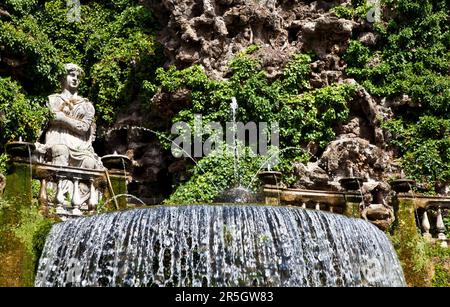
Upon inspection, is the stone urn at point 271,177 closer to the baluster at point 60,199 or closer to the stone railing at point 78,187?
the stone railing at point 78,187

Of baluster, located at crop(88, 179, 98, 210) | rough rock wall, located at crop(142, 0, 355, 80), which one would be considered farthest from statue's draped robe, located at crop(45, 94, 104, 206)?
rough rock wall, located at crop(142, 0, 355, 80)

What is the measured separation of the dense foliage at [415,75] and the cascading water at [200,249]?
7.16m

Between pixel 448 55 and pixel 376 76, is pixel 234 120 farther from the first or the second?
pixel 448 55

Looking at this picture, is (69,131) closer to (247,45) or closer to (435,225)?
(247,45)

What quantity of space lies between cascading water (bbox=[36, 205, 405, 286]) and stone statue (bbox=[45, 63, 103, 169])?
12.8 feet

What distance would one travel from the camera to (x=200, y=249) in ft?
26.2

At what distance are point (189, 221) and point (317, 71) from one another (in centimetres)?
907

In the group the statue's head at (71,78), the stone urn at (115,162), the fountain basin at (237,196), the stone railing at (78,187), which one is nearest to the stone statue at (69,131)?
the statue's head at (71,78)

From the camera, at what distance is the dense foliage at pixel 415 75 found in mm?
15148

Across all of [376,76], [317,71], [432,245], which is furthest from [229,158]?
[432,245]

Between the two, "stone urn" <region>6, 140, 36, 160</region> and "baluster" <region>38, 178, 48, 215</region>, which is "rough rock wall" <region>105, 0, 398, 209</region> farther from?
"stone urn" <region>6, 140, 36, 160</region>

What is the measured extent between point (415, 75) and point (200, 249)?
10.1 m

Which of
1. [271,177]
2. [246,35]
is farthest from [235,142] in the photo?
[271,177]

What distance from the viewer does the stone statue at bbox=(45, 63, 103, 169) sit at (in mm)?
12357
